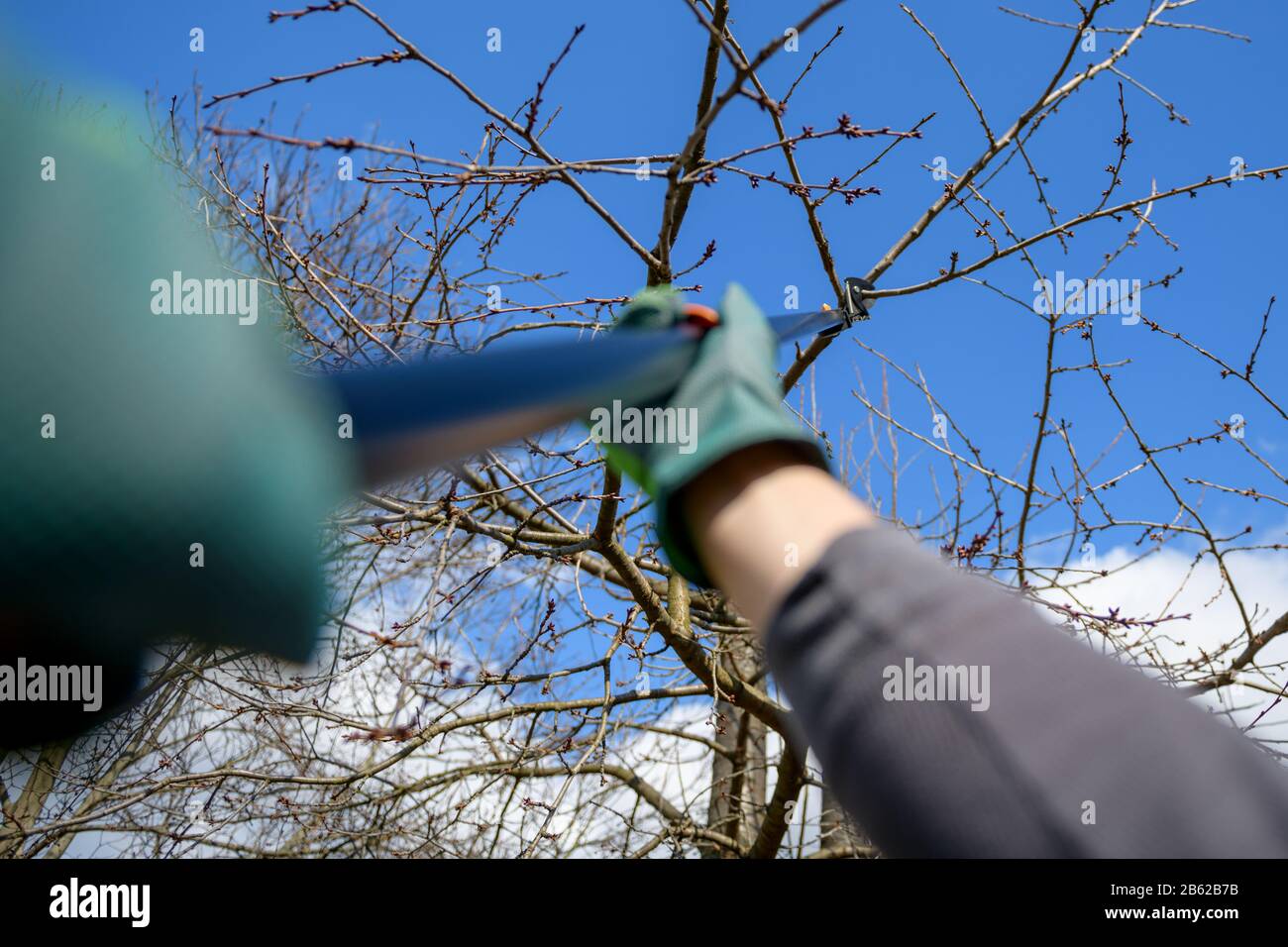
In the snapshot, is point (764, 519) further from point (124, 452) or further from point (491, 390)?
point (124, 452)

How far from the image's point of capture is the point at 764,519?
1.91 ft

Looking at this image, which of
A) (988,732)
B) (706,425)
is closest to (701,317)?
(706,425)

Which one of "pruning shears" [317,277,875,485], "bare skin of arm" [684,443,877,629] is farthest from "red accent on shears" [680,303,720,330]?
"bare skin of arm" [684,443,877,629]

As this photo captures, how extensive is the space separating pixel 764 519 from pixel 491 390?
0.89 feet

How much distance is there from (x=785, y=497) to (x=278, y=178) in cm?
661

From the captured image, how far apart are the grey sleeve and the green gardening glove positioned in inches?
4.2

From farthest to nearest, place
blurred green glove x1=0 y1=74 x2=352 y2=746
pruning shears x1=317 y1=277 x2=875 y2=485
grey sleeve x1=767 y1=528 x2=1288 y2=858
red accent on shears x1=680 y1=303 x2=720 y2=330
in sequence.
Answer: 1. red accent on shears x1=680 y1=303 x2=720 y2=330
2. pruning shears x1=317 y1=277 x2=875 y2=485
3. blurred green glove x1=0 y1=74 x2=352 y2=746
4. grey sleeve x1=767 y1=528 x2=1288 y2=858

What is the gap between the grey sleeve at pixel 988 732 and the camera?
453mm

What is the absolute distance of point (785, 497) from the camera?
591 mm

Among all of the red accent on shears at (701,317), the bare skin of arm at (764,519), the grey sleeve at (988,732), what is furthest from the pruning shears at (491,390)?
the grey sleeve at (988,732)

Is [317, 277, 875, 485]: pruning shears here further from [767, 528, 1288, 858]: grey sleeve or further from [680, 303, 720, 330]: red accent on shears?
[767, 528, 1288, 858]: grey sleeve

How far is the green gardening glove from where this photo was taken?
62 centimetres

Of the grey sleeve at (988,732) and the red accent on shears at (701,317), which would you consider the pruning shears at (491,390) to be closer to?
the red accent on shears at (701,317)
